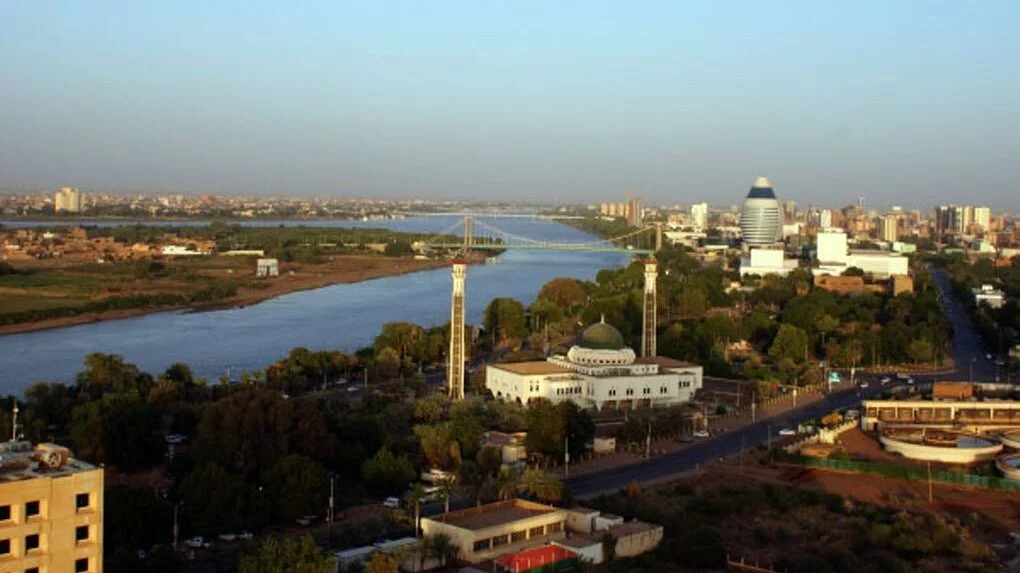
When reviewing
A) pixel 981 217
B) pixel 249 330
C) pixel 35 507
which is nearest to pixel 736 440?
pixel 35 507

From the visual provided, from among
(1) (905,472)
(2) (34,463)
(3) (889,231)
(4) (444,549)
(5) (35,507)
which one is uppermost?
(3) (889,231)

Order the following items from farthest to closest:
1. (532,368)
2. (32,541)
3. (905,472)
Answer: (532,368)
(905,472)
(32,541)

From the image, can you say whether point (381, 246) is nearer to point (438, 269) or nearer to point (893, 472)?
point (438, 269)

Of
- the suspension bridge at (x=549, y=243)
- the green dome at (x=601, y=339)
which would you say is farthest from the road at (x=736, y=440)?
the suspension bridge at (x=549, y=243)

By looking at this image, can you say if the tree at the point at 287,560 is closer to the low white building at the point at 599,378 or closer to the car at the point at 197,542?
the car at the point at 197,542

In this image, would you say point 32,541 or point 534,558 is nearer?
point 32,541

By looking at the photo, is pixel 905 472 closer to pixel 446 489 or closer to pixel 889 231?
pixel 446 489

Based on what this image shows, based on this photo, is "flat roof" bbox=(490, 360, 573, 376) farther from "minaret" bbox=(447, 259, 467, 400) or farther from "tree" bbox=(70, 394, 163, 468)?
"tree" bbox=(70, 394, 163, 468)
